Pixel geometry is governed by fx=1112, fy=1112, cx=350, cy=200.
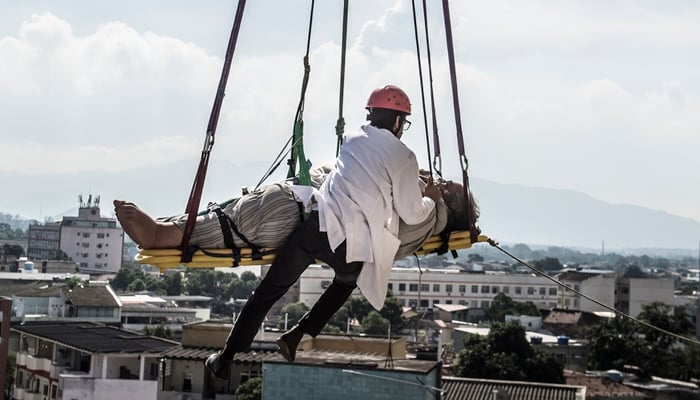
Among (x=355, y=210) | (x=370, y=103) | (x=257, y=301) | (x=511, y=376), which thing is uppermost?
(x=370, y=103)

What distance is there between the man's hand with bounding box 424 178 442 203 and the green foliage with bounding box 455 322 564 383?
32.3 metres

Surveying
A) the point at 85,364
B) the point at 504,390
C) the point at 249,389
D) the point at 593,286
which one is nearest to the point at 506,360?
the point at 504,390

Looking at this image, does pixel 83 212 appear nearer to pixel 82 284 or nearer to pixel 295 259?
pixel 82 284

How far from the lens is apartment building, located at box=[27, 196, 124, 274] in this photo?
4611 inches

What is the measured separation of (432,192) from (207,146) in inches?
59.5

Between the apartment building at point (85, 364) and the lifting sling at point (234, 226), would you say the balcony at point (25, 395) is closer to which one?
the apartment building at point (85, 364)

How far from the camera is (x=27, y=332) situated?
1400 inches

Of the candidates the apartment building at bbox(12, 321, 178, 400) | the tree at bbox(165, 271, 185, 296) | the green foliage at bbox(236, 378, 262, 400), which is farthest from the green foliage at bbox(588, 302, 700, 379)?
the tree at bbox(165, 271, 185, 296)

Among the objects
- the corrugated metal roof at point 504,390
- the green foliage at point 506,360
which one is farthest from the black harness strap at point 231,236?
the green foliage at point 506,360

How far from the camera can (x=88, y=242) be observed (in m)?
118

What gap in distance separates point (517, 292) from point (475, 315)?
1186 centimetres

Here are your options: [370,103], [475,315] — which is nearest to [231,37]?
[370,103]

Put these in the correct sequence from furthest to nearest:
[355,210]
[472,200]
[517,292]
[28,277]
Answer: [517,292], [28,277], [472,200], [355,210]

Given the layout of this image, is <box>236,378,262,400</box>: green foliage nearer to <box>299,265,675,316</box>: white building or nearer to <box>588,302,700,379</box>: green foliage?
<box>588,302,700,379</box>: green foliage
